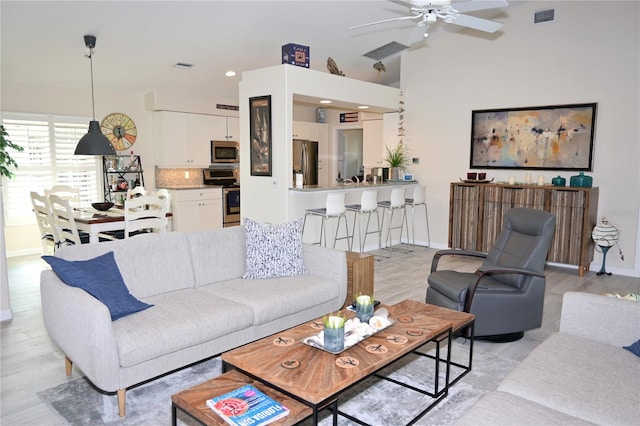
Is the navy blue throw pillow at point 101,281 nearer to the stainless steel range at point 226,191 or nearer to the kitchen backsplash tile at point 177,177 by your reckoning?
the kitchen backsplash tile at point 177,177

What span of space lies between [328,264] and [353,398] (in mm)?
1205

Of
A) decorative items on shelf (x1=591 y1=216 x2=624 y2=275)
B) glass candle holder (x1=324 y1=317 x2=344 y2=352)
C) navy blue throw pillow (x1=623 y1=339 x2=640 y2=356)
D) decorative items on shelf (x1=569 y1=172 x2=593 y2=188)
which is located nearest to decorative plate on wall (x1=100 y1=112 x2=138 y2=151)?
glass candle holder (x1=324 y1=317 x2=344 y2=352)

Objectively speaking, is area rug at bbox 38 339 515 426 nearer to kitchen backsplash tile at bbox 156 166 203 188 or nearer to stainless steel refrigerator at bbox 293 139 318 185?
kitchen backsplash tile at bbox 156 166 203 188

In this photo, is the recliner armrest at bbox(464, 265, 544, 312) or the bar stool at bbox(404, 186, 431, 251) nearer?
the recliner armrest at bbox(464, 265, 544, 312)

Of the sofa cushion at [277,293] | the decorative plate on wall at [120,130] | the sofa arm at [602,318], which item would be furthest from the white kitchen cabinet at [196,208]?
the sofa arm at [602,318]

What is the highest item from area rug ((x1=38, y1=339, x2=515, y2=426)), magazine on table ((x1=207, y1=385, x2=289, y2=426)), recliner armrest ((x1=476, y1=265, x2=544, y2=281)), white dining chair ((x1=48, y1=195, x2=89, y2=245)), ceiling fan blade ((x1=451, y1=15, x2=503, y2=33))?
ceiling fan blade ((x1=451, y1=15, x2=503, y2=33))

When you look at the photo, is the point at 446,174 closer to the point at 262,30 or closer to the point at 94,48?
the point at 262,30

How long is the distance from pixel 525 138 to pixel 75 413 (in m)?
6.06

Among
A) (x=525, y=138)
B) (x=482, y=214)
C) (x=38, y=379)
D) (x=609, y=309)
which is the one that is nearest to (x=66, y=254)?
(x=38, y=379)

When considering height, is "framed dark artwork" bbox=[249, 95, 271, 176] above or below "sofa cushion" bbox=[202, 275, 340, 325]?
above

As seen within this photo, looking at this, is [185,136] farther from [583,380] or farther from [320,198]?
[583,380]

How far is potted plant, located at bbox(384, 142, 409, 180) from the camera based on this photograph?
7.46 meters

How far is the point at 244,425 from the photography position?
67.1 inches

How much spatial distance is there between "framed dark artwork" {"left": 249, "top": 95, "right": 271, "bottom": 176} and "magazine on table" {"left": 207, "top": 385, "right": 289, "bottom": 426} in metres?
4.07
